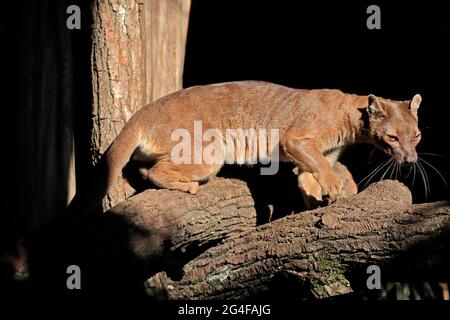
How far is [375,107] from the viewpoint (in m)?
6.19

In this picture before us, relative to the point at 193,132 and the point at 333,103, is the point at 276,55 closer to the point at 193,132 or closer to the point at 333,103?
the point at 333,103

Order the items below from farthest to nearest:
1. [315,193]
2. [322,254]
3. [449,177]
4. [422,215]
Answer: [449,177], [315,193], [322,254], [422,215]

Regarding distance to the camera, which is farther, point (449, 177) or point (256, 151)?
point (449, 177)

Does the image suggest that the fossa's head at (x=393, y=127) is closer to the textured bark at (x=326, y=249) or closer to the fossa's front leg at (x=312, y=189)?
the fossa's front leg at (x=312, y=189)

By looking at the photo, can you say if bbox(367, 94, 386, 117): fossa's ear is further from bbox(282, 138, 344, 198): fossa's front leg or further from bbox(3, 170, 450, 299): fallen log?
bbox(3, 170, 450, 299): fallen log

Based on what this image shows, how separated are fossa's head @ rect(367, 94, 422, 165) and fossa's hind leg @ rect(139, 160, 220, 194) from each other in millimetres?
1503

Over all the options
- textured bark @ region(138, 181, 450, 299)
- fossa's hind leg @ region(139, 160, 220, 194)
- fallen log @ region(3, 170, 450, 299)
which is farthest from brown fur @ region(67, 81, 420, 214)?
textured bark @ region(138, 181, 450, 299)

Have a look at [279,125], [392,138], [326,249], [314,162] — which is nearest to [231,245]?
[326,249]

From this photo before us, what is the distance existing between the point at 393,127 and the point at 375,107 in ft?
0.79

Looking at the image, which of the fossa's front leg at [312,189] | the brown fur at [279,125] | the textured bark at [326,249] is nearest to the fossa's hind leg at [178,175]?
the brown fur at [279,125]

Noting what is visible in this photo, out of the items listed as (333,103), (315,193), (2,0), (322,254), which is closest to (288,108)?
(333,103)

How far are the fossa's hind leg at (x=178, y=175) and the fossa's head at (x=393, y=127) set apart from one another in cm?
150

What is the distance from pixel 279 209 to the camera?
258 inches
